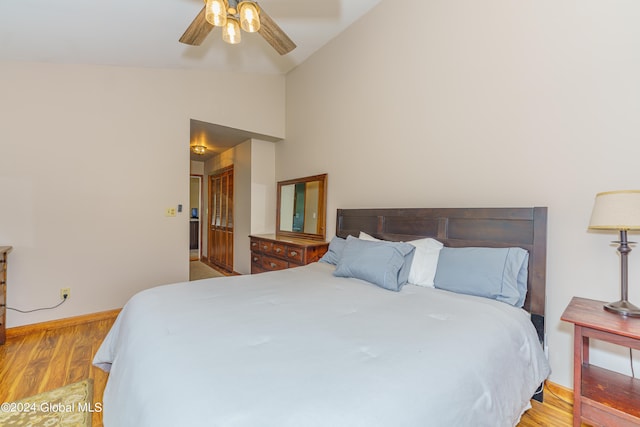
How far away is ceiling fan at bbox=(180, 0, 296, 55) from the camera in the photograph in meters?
1.63

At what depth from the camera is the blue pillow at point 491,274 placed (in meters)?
1.76

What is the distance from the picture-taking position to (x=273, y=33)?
6.45 ft

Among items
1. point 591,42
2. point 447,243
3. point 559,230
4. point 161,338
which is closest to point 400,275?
point 447,243

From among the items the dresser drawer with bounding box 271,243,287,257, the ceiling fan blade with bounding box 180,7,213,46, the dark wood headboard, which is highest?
the ceiling fan blade with bounding box 180,7,213,46

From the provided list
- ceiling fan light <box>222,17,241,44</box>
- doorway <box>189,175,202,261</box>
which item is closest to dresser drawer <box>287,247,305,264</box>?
ceiling fan light <box>222,17,241,44</box>

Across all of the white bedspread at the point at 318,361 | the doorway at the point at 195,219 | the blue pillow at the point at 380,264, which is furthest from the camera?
the doorway at the point at 195,219

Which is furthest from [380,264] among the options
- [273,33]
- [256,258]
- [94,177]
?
[94,177]

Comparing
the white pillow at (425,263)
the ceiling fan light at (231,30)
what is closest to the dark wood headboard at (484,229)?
the white pillow at (425,263)

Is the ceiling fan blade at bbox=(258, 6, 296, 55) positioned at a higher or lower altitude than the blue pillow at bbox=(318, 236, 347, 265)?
higher

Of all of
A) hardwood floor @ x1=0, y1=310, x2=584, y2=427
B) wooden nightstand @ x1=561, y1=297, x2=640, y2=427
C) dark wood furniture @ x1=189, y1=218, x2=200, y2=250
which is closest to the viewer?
wooden nightstand @ x1=561, y1=297, x2=640, y2=427

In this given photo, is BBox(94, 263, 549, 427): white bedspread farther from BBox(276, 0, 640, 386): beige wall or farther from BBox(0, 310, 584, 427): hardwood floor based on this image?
BBox(276, 0, 640, 386): beige wall

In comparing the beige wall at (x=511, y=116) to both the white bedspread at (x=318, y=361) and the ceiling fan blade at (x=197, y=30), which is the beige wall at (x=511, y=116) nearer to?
the white bedspread at (x=318, y=361)

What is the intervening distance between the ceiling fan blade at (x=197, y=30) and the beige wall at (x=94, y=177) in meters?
1.66

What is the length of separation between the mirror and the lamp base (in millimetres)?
2555
